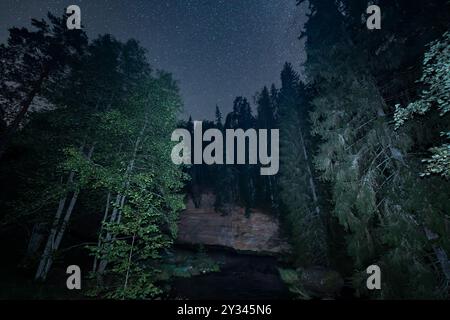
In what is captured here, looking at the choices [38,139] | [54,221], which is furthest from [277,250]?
[38,139]

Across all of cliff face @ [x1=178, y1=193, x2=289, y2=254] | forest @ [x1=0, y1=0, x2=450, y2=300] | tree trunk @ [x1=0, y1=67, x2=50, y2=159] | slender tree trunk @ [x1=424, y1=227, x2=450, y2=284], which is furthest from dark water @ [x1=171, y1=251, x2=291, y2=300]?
tree trunk @ [x1=0, y1=67, x2=50, y2=159]

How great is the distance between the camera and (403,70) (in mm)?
8383

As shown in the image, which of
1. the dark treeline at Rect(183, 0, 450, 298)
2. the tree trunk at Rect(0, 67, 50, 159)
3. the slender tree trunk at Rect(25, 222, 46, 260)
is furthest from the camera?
the slender tree trunk at Rect(25, 222, 46, 260)

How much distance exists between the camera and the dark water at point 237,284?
15930mm

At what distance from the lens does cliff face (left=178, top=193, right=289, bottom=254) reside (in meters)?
29.1

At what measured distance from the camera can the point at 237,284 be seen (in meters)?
18.7

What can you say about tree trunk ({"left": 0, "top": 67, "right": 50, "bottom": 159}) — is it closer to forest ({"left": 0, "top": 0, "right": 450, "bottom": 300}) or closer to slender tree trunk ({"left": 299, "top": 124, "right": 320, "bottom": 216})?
forest ({"left": 0, "top": 0, "right": 450, "bottom": 300})

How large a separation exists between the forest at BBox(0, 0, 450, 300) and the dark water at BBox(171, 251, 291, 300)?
300mm

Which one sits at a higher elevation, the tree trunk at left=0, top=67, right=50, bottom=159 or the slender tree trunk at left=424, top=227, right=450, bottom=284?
the tree trunk at left=0, top=67, right=50, bottom=159

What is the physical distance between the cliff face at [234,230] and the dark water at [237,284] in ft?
10.5

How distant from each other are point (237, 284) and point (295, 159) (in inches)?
469

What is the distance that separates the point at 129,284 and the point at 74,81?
11.7 metres

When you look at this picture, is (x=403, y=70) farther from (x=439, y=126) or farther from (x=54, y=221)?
(x=54, y=221)

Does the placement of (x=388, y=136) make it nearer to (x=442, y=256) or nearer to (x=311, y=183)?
(x=442, y=256)
